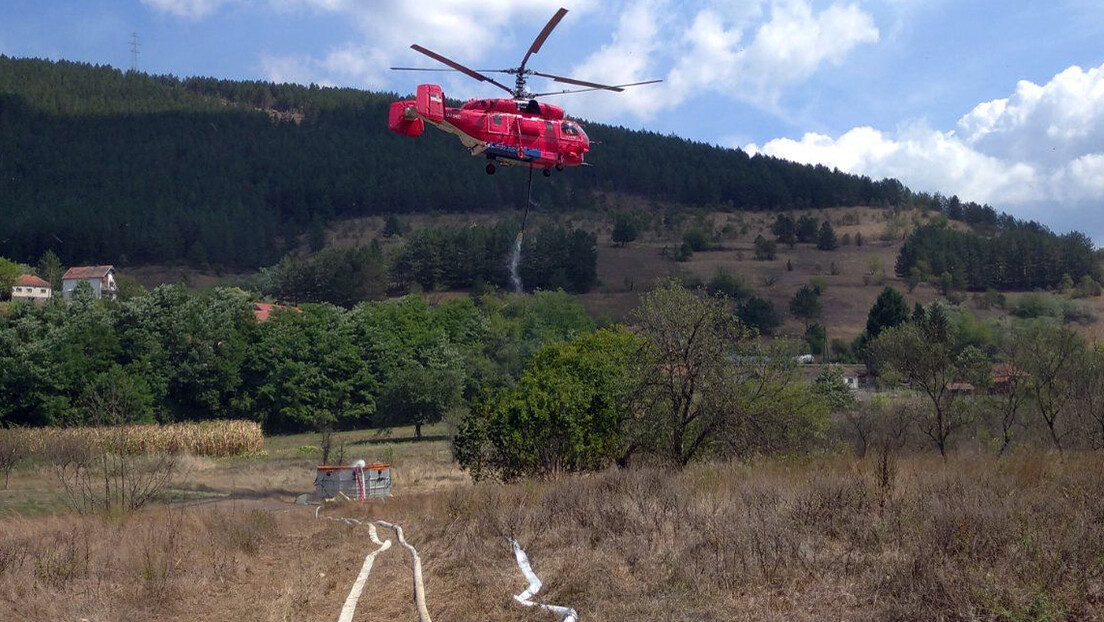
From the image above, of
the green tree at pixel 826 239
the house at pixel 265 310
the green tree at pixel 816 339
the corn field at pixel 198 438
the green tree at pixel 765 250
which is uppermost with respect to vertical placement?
the green tree at pixel 826 239

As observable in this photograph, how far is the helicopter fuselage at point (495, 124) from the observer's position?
20766 mm

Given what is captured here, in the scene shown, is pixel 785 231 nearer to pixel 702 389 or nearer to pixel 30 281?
pixel 30 281

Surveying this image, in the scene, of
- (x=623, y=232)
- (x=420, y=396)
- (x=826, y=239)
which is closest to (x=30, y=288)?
(x=420, y=396)

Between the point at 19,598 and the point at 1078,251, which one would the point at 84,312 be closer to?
the point at 19,598

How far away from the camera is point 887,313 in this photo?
7606cm

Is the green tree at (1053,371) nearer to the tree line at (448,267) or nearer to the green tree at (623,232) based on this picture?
the tree line at (448,267)

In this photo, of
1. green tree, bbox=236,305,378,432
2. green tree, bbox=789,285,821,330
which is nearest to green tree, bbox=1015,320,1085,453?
green tree, bbox=236,305,378,432

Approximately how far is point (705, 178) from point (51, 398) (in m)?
110

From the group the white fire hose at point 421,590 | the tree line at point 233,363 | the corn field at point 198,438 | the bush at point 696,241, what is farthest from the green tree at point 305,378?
the bush at point 696,241

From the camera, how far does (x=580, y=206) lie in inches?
5546

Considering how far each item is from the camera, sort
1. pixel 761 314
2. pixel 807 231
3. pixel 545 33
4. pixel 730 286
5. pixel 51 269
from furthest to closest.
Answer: pixel 807 231 → pixel 51 269 → pixel 730 286 → pixel 761 314 → pixel 545 33

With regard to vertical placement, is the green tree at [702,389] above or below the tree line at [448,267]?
below

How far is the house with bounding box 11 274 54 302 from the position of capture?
90.0 metres

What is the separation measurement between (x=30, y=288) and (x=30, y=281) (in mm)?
1471
